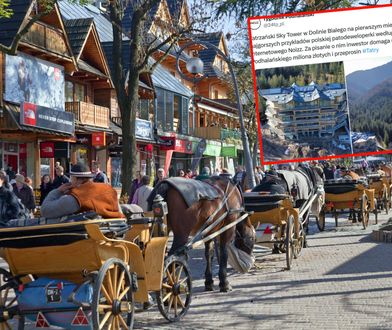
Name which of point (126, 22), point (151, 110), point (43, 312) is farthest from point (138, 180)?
point (126, 22)

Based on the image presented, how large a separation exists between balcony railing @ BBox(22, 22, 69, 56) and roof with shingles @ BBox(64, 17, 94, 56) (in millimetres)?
1757

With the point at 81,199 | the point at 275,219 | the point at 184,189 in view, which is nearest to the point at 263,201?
the point at 275,219

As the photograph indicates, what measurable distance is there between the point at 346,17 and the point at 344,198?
8804 millimetres

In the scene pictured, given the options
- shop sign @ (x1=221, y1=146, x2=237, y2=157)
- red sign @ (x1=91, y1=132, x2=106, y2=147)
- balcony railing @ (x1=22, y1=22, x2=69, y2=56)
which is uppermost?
balcony railing @ (x1=22, y1=22, x2=69, y2=56)

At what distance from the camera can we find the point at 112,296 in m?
6.41

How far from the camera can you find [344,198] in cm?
1828

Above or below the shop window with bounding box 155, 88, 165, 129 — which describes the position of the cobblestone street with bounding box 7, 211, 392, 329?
below

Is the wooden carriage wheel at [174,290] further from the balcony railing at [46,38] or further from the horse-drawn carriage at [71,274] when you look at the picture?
the balcony railing at [46,38]

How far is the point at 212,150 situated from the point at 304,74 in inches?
1460

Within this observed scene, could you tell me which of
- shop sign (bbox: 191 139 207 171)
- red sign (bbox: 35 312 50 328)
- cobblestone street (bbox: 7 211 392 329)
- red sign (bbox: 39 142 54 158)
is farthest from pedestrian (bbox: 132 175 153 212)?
shop sign (bbox: 191 139 207 171)

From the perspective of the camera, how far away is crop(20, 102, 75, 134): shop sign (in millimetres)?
23828

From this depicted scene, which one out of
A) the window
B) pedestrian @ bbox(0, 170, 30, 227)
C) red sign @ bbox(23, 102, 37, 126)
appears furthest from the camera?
the window

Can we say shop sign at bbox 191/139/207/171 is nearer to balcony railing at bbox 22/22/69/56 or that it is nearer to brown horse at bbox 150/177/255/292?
balcony railing at bbox 22/22/69/56

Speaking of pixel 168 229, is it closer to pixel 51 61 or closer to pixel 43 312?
pixel 43 312
